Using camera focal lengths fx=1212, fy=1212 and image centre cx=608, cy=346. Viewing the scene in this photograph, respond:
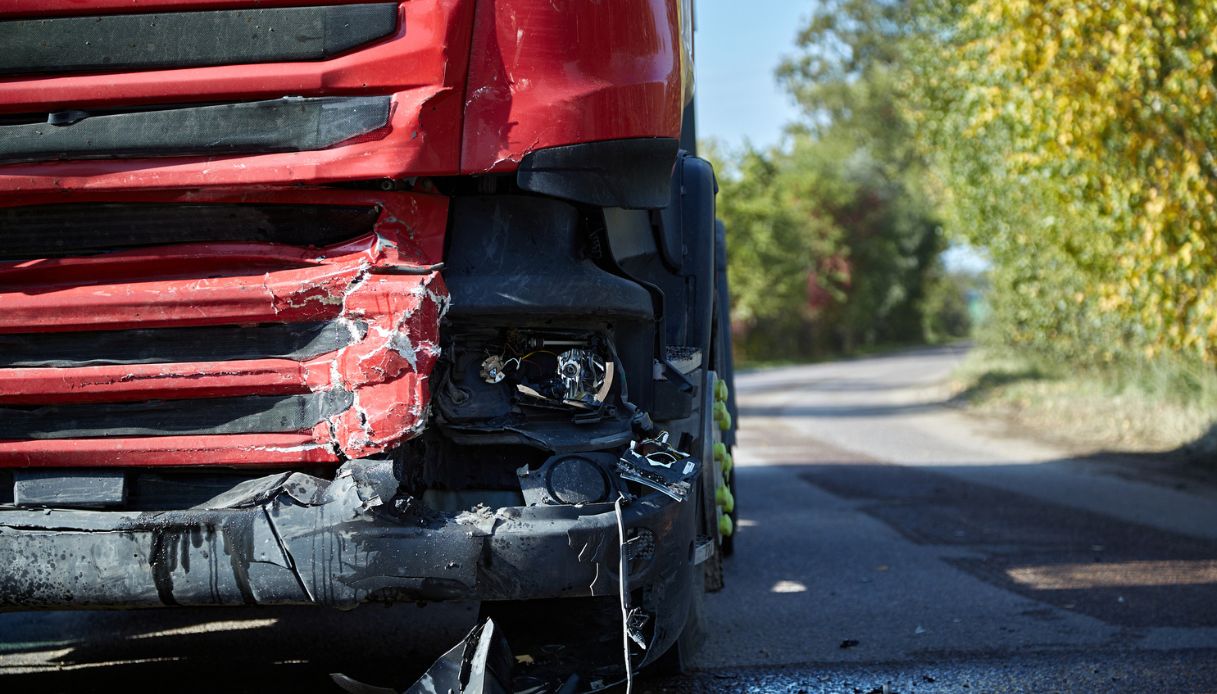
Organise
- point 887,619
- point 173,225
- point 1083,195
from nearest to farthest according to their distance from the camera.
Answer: point 173,225 → point 887,619 → point 1083,195

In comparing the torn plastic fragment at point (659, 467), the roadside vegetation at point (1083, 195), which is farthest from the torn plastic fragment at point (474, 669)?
the roadside vegetation at point (1083, 195)

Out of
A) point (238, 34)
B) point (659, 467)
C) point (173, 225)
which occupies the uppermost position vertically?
point (238, 34)

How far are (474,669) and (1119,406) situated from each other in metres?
12.8

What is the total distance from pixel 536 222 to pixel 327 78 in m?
0.63

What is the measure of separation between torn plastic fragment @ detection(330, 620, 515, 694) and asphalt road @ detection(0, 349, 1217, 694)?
115cm

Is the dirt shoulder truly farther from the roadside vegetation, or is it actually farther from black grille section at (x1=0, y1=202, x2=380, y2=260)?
black grille section at (x1=0, y1=202, x2=380, y2=260)

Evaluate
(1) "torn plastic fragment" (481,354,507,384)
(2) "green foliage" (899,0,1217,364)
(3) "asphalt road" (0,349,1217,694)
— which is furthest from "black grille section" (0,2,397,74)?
(2) "green foliage" (899,0,1217,364)

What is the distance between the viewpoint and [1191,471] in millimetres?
10297

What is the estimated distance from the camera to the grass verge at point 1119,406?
473 inches

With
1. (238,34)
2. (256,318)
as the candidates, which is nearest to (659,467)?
(256,318)

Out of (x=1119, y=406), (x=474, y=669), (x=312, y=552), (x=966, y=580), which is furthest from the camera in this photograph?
(x=1119, y=406)

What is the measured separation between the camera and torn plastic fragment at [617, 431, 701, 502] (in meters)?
3.12

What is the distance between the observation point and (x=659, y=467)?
10.4 ft

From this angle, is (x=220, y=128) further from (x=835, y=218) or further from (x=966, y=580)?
(x=835, y=218)
